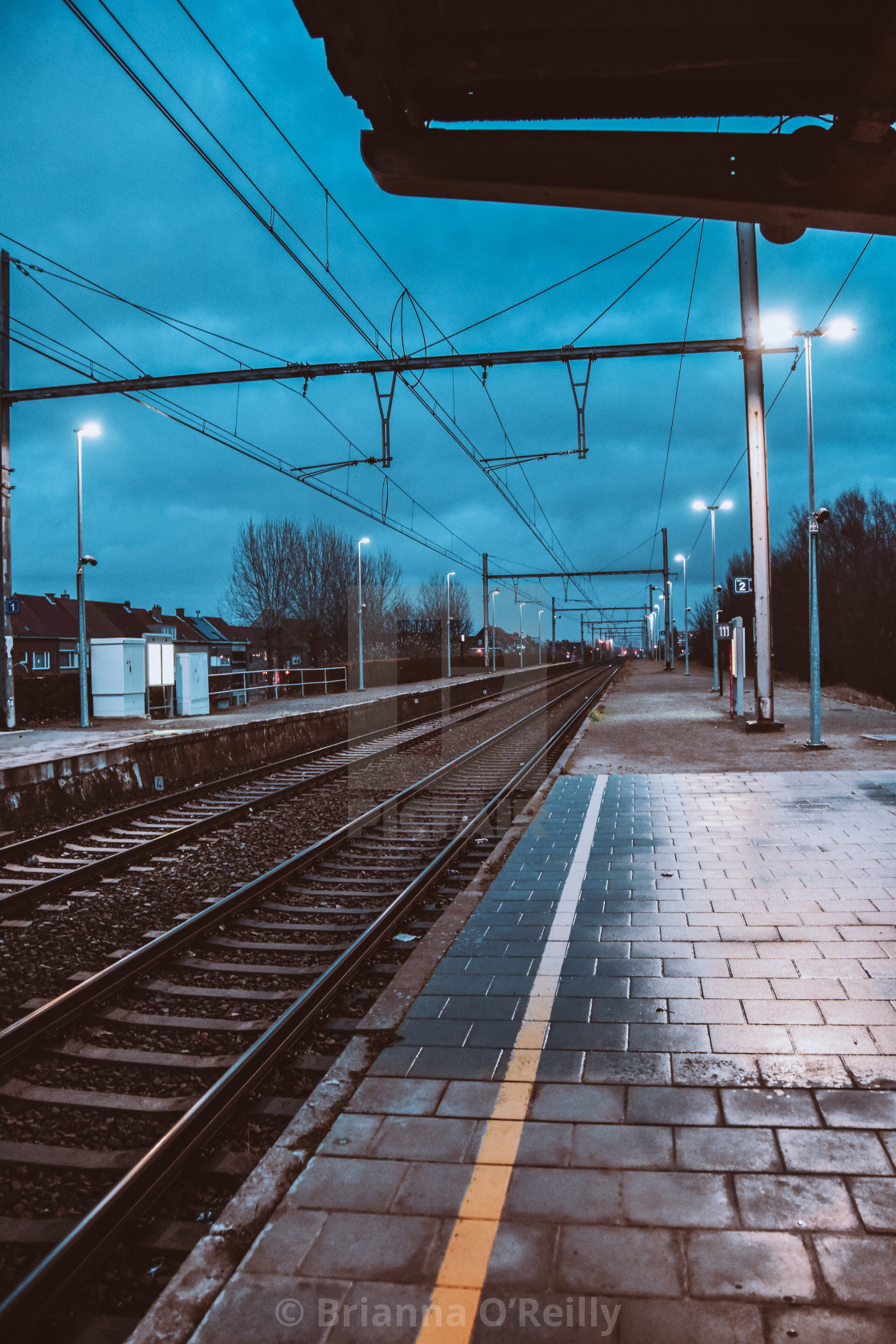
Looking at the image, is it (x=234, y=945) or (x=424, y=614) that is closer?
(x=234, y=945)

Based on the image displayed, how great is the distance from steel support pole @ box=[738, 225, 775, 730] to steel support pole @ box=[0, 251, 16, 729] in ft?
49.0

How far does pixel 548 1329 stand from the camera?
2.14 meters

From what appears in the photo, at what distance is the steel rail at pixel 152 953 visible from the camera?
4.09m

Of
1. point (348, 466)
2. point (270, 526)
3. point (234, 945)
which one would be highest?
point (270, 526)

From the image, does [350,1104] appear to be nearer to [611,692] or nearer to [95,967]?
[95,967]

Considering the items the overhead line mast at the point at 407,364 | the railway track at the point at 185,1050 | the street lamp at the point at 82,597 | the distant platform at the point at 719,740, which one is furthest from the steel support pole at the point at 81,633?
the railway track at the point at 185,1050

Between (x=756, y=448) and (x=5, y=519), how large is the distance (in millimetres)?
15778

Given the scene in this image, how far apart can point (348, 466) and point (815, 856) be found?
1216cm

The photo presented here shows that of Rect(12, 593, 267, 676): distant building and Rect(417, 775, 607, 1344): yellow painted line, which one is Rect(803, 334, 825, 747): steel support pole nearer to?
Rect(417, 775, 607, 1344): yellow painted line

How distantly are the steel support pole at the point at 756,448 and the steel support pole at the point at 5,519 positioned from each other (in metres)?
14.9

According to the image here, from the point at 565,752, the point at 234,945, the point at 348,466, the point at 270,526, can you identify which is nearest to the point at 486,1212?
the point at 234,945

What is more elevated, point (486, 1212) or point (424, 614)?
point (424, 614)

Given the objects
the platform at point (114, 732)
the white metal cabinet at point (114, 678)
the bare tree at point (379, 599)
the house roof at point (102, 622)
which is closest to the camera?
the platform at point (114, 732)

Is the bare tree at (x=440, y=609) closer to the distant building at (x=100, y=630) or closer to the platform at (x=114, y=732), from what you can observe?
the distant building at (x=100, y=630)
